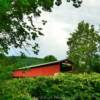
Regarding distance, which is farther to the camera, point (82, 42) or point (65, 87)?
point (82, 42)

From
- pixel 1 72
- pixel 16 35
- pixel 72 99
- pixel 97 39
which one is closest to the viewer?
pixel 1 72

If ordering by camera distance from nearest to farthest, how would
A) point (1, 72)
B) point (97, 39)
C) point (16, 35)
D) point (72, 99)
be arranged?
point (1, 72) → point (16, 35) → point (72, 99) → point (97, 39)

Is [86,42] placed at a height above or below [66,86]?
above

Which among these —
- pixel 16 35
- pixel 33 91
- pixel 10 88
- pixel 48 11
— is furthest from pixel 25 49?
pixel 10 88

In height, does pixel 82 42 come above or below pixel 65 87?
above

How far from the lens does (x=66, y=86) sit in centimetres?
1845

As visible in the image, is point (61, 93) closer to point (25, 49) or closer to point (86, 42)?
point (25, 49)

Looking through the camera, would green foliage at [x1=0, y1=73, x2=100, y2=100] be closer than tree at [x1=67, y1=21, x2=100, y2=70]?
Yes

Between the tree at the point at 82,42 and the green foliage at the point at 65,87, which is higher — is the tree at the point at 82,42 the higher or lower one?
the higher one

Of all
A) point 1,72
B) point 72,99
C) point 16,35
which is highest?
point 16,35

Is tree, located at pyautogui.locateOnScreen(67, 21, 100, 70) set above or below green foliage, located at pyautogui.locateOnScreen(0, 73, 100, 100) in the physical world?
above

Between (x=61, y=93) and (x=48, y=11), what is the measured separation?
5.70m

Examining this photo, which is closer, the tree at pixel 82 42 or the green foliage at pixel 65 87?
the green foliage at pixel 65 87

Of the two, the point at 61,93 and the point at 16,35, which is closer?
the point at 16,35
